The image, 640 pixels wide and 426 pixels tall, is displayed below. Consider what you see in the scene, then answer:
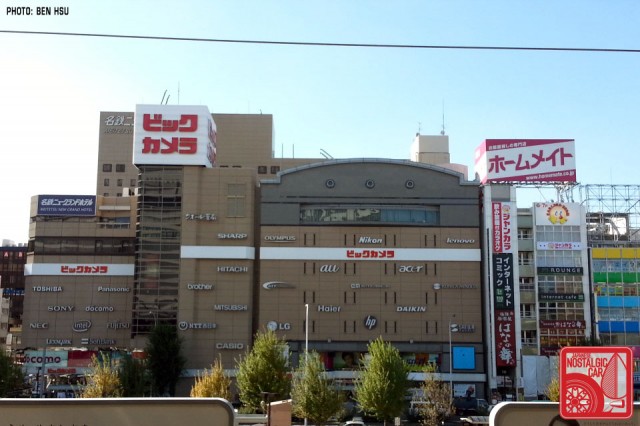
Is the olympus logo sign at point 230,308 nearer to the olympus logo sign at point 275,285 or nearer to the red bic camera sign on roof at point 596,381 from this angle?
the olympus logo sign at point 275,285

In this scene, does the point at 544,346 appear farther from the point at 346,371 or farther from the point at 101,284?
the point at 101,284

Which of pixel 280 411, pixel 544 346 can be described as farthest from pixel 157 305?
pixel 280 411

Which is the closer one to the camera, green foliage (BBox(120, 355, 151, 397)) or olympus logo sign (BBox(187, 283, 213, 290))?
green foliage (BBox(120, 355, 151, 397))

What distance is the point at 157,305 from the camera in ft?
264

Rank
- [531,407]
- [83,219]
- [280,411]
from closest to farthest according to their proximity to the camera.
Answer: [531,407] < [280,411] < [83,219]

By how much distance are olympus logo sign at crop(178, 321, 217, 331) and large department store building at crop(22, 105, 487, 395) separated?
0.36ft

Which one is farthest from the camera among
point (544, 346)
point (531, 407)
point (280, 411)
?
point (544, 346)

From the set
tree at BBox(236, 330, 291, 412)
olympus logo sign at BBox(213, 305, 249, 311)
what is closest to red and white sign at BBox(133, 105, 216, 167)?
olympus logo sign at BBox(213, 305, 249, 311)

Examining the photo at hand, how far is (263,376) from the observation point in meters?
58.1

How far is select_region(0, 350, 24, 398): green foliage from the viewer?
210ft

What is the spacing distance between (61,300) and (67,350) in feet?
19.2

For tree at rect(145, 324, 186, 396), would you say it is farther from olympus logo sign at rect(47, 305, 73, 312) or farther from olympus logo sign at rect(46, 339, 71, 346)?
olympus logo sign at rect(47, 305, 73, 312)

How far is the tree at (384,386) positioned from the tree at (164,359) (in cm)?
2558

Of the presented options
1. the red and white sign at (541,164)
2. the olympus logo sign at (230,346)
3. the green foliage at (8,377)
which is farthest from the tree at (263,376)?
the red and white sign at (541,164)
